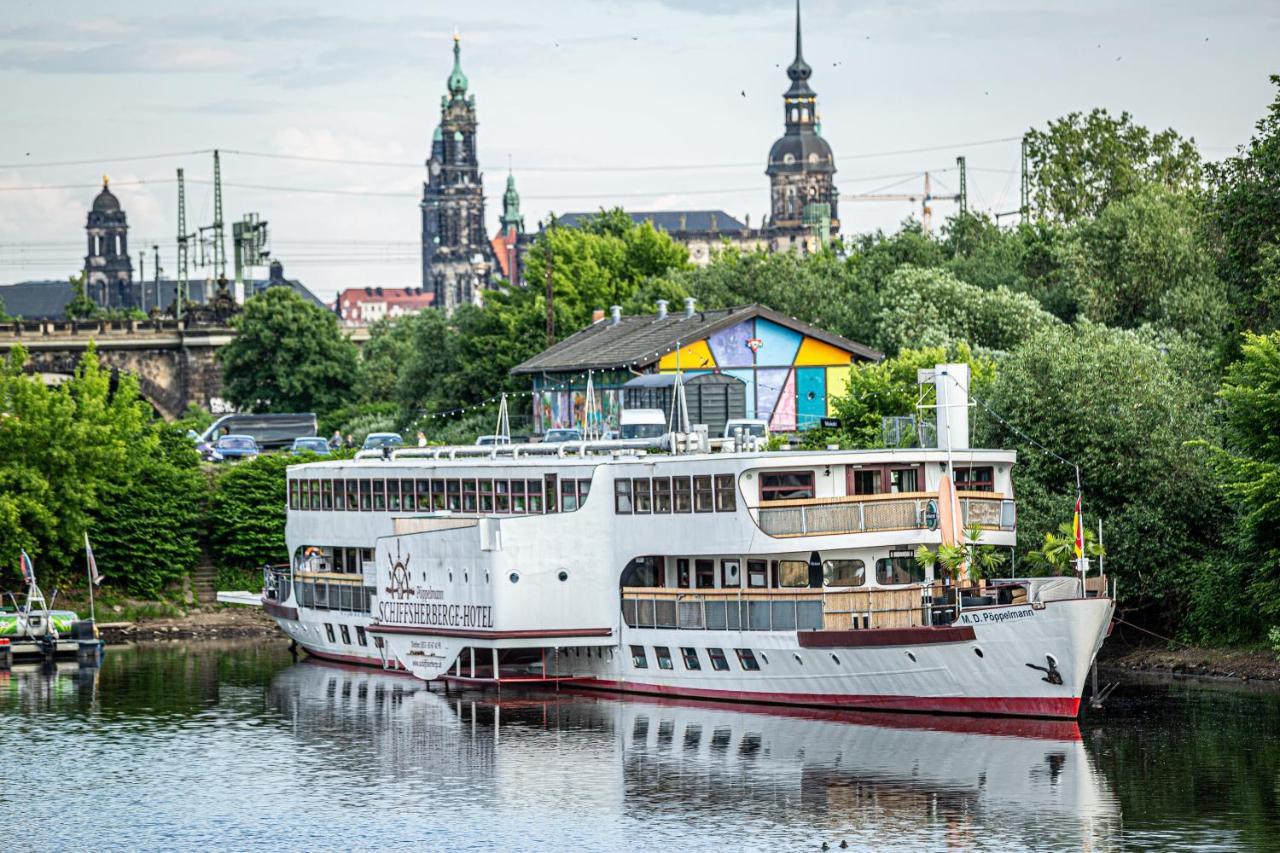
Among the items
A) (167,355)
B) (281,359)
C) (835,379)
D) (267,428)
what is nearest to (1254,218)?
(835,379)

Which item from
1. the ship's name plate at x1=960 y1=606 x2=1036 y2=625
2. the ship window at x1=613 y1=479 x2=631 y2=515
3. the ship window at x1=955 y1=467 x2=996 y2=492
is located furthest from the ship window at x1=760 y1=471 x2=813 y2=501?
the ship's name plate at x1=960 y1=606 x2=1036 y2=625

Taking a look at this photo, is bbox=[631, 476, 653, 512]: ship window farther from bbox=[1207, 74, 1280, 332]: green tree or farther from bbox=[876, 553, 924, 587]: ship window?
bbox=[1207, 74, 1280, 332]: green tree

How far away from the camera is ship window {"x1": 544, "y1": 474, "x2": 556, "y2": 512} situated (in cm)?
5700

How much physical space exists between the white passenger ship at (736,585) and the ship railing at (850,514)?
5cm

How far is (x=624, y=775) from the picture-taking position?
45.6 metres

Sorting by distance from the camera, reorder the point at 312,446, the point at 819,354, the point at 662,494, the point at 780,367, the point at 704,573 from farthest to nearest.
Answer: the point at 312,446 → the point at 819,354 → the point at 780,367 → the point at 704,573 → the point at 662,494

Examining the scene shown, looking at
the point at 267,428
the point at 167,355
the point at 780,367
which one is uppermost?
the point at 167,355

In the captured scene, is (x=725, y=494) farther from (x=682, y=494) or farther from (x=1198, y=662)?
(x=1198, y=662)

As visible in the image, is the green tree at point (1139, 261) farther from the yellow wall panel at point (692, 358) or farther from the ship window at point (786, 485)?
the ship window at point (786, 485)

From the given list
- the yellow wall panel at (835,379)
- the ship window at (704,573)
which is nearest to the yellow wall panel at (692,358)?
the yellow wall panel at (835,379)

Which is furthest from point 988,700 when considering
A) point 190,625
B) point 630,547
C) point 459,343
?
point 459,343

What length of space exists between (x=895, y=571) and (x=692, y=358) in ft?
116

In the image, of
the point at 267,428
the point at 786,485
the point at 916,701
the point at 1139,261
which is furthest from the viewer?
the point at 267,428

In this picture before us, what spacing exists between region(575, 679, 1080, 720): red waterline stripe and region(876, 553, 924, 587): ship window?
3100 mm
